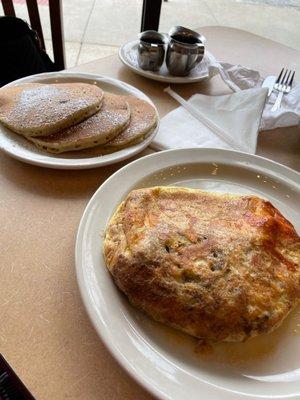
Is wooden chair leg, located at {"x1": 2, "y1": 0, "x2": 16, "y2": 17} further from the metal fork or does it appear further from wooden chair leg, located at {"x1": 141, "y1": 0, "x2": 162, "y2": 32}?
the metal fork

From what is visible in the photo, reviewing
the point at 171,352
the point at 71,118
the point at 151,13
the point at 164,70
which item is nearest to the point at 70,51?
the point at 151,13

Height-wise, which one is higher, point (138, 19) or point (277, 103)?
point (277, 103)

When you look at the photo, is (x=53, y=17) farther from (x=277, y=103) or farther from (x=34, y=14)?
(x=277, y=103)

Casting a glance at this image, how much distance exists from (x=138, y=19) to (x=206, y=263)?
3.80 metres

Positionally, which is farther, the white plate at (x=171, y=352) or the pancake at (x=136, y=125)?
the pancake at (x=136, y=125)

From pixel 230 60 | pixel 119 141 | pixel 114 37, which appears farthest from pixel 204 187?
pixel 114 37

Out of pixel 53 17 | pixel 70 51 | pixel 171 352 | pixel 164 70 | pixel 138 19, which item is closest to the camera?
pixel 171 352

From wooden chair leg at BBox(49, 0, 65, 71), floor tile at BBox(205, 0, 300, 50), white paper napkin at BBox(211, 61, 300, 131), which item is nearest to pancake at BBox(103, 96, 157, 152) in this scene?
white paper napkin at BBox(211, 61, 300, 131)

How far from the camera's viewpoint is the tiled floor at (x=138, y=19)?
331 centimetres

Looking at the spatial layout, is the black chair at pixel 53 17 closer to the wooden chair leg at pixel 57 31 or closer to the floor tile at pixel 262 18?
the wooden chair leg at pixel 57 31

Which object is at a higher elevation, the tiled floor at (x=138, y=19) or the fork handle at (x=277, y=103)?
the fork handle at (x=277, y=103)

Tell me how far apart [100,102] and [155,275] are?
0.63 metres

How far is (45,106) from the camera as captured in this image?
39.6 inches

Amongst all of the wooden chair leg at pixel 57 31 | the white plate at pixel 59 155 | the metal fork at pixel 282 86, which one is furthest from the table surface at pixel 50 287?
the wooden chair leg at pixel 57 31
